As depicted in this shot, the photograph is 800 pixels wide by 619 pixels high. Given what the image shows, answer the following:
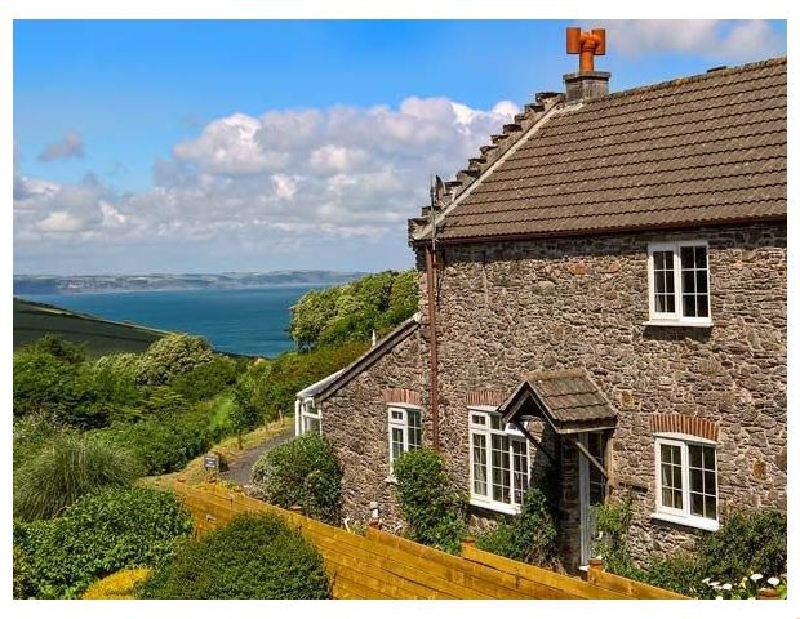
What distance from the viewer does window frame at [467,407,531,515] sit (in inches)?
752

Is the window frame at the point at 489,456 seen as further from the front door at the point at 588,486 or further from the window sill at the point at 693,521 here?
the window sill at the point at 693,521

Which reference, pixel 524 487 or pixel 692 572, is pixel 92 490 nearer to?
pixel 524 487

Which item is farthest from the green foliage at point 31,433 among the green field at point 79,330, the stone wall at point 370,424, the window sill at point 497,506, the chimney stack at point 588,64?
the green field at point 79,330

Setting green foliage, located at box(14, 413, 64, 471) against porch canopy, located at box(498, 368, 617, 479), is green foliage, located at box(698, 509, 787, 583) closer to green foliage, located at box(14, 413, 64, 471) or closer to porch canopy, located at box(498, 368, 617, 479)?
porch canopy, located at box(498, 368, 617, 479)

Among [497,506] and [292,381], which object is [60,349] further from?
[497,506]

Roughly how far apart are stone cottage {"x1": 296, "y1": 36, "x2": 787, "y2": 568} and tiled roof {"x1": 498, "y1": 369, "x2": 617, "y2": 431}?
3 cm

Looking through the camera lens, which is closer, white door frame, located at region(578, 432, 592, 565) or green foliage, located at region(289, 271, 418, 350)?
white door frame, located at region(578, 432, 592, 565)

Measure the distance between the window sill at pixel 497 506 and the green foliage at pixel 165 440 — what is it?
48.5 ft

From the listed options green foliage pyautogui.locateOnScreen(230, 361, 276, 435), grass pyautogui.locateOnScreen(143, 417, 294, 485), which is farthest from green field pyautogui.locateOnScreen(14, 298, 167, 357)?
grass pyautogui.locateOnScreen(143, 417, 294, 485)

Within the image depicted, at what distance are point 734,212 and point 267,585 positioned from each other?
880 centimetres

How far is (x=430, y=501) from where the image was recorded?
20672 mm

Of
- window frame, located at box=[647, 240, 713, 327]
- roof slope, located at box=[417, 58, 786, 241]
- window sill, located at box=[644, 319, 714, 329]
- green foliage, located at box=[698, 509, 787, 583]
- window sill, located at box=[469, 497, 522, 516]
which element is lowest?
window sill, located at box=[469, 497, 522, 516]

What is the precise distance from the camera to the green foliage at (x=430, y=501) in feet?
66.9

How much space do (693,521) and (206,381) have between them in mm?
41498
